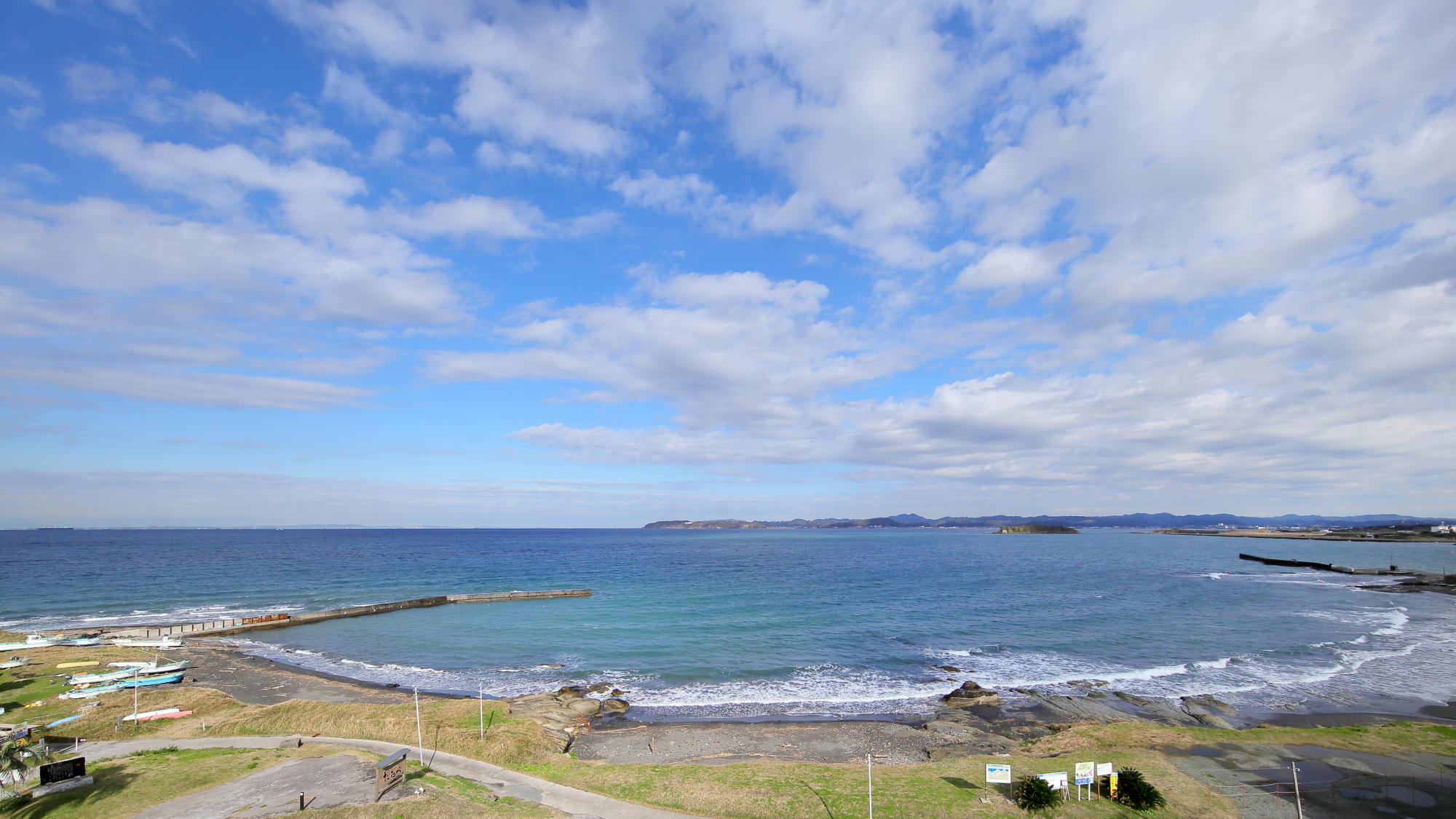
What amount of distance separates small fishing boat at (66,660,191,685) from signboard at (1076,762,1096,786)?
162 ft

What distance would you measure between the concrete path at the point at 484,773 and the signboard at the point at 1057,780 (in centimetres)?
1155

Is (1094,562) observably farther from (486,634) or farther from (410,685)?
(410,685)

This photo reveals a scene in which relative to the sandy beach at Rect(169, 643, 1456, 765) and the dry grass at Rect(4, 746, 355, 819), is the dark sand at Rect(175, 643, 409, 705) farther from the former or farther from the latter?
the dry grass at Rect(4, 746, 355, 819)

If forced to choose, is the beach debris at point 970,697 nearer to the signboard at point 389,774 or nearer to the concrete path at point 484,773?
the concrete path at point 484,773

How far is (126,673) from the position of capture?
39.8m

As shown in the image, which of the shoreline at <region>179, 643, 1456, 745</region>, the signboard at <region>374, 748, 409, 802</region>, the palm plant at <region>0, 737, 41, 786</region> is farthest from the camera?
the shoreline at <region>179, 643, 1456, 745</region>

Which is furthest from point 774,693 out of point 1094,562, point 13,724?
point 1094,562

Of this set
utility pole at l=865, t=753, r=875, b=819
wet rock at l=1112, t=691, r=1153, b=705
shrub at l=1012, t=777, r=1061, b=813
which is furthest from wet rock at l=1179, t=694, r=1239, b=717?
utility pole at l=865, t=753, r=875, b=819

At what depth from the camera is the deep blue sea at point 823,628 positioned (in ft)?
132

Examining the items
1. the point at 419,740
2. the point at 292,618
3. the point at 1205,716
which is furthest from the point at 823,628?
the point at 292,618

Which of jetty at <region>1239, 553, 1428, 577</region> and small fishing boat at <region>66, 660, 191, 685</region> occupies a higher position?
small fishing boat at <region>66, 660, 191, 685</region>

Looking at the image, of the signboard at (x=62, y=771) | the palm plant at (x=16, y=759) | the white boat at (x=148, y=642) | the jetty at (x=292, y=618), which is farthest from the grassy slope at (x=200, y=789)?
the jetty at (x=292, y=618)

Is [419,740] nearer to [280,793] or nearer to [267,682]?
[280,793]

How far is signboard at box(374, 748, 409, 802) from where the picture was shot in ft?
67.4
